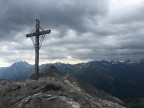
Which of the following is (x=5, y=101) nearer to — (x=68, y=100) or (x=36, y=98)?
(x=36, y=98)

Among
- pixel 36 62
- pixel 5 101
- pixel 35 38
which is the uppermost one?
pixel 35 38

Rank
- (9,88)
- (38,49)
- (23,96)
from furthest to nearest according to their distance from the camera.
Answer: (38,49)
(9,88)
(23,96)

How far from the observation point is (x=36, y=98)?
39188 mm

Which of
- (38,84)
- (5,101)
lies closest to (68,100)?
(38,84)

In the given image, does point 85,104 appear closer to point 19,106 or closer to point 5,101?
point 19,106

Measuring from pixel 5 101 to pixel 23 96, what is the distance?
3.22 m

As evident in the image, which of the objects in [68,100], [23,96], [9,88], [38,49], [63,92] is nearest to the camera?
[68,100]

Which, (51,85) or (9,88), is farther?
(9,88)

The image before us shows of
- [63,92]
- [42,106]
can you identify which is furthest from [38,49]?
[42,106]

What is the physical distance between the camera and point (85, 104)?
38250 mm

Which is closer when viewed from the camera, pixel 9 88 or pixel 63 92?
pixel 63 92

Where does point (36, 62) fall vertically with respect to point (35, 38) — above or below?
below

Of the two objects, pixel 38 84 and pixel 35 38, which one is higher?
pixel 35 38

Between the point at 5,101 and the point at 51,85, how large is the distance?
25.7 ft
